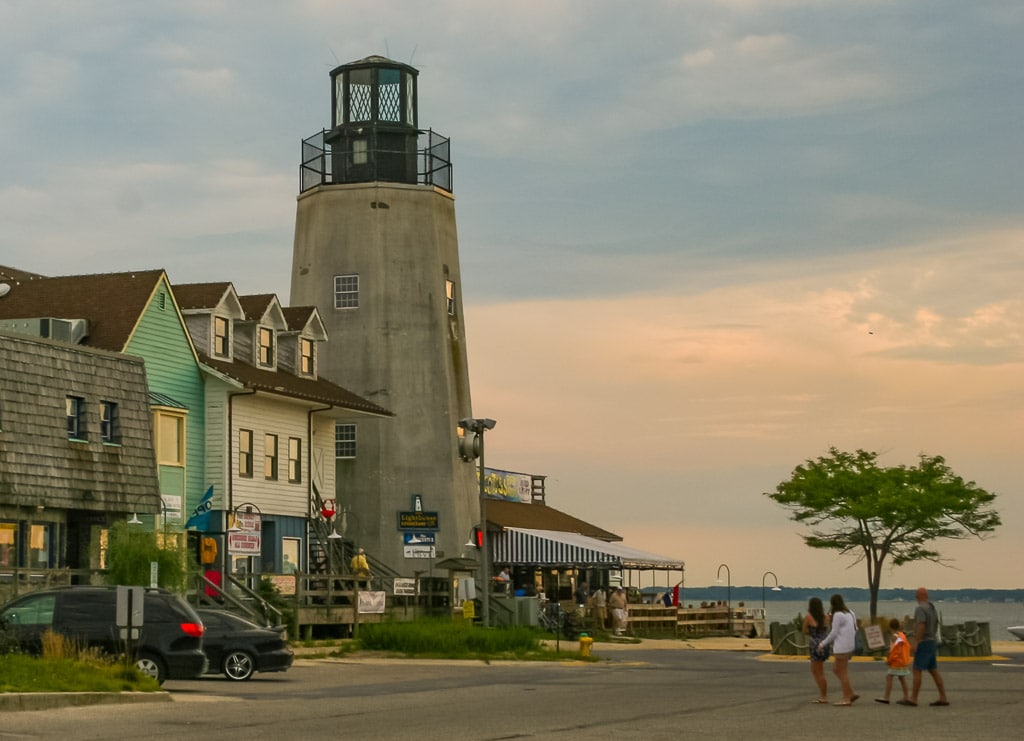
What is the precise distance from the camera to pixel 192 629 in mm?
26969

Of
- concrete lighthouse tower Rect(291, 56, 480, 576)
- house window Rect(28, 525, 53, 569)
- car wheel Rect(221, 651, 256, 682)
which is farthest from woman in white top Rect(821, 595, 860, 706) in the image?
concrete lighthouse tower Rect(291, 56, 480, 576)

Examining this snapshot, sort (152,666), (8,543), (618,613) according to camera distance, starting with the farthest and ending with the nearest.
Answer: (618,613) < (8,543) < (152,666)

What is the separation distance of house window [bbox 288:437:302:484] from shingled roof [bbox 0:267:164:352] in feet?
26.4

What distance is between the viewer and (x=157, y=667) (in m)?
26.7

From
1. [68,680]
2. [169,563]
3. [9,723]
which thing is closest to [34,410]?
[169,563]

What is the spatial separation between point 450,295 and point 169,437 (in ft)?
57.3

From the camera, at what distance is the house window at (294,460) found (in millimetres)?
51000

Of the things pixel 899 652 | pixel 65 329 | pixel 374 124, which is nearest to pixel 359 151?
pixel 374 124

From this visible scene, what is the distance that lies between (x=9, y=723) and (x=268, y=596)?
75.5 feet

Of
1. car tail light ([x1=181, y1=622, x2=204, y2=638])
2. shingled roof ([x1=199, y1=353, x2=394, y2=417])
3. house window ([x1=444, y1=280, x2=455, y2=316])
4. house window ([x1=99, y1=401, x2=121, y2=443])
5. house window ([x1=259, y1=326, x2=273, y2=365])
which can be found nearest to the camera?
car tail light ([x1=181, y1=622, x2=204, y2=638])

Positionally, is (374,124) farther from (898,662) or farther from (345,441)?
(898,662)

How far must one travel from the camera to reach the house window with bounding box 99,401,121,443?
41062mm

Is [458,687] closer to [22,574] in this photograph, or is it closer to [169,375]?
[22,574]

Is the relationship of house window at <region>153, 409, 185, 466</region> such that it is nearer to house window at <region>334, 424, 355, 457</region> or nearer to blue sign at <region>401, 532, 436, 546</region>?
blue sign at <region>401, 532, 436, 546</region>
